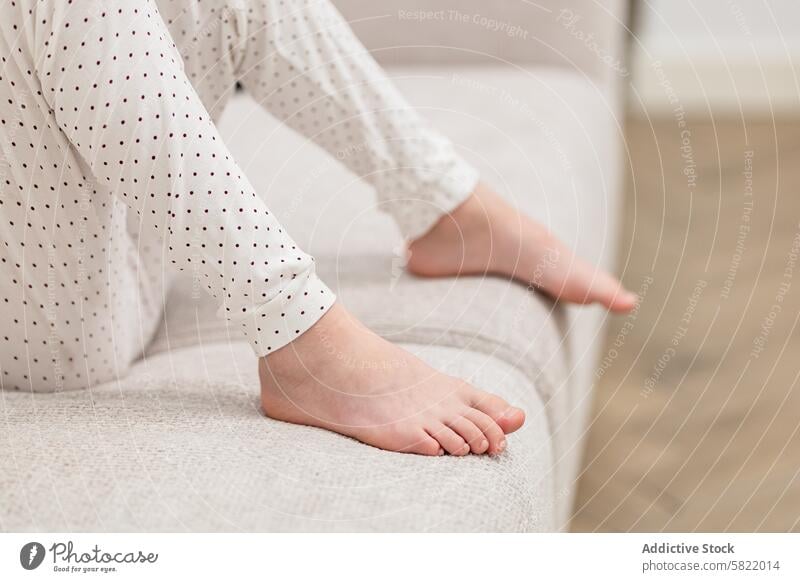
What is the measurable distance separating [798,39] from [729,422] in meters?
1.00

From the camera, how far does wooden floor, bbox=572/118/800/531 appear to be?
76 centimetres

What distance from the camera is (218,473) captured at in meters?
0.44

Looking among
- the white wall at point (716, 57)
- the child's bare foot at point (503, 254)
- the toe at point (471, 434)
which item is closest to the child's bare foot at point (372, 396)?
the toe at point (471, 434)

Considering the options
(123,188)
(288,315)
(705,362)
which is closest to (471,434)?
(288,315)

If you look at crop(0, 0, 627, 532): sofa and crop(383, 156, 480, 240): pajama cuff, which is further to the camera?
crop(383, 156, 480, 240): pajama cuff

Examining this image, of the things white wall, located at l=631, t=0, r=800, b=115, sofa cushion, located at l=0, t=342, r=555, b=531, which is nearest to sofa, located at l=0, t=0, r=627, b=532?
sofa cushion, located at l=0, t=342, r=555, b=531

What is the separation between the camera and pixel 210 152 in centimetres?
50

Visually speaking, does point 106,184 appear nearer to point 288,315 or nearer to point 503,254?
point 288,315

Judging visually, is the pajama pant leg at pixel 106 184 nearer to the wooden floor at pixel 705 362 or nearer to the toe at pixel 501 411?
Answer: the toe at pixel 501 411

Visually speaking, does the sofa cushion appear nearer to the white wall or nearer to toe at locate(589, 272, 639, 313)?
toe at locate(589, 272, 639, 313)

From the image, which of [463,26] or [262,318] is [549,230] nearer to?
[262,318]

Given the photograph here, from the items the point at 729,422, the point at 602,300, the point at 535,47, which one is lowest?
the point at 729,422

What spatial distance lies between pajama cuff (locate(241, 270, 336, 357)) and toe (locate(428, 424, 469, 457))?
9 centimetres
